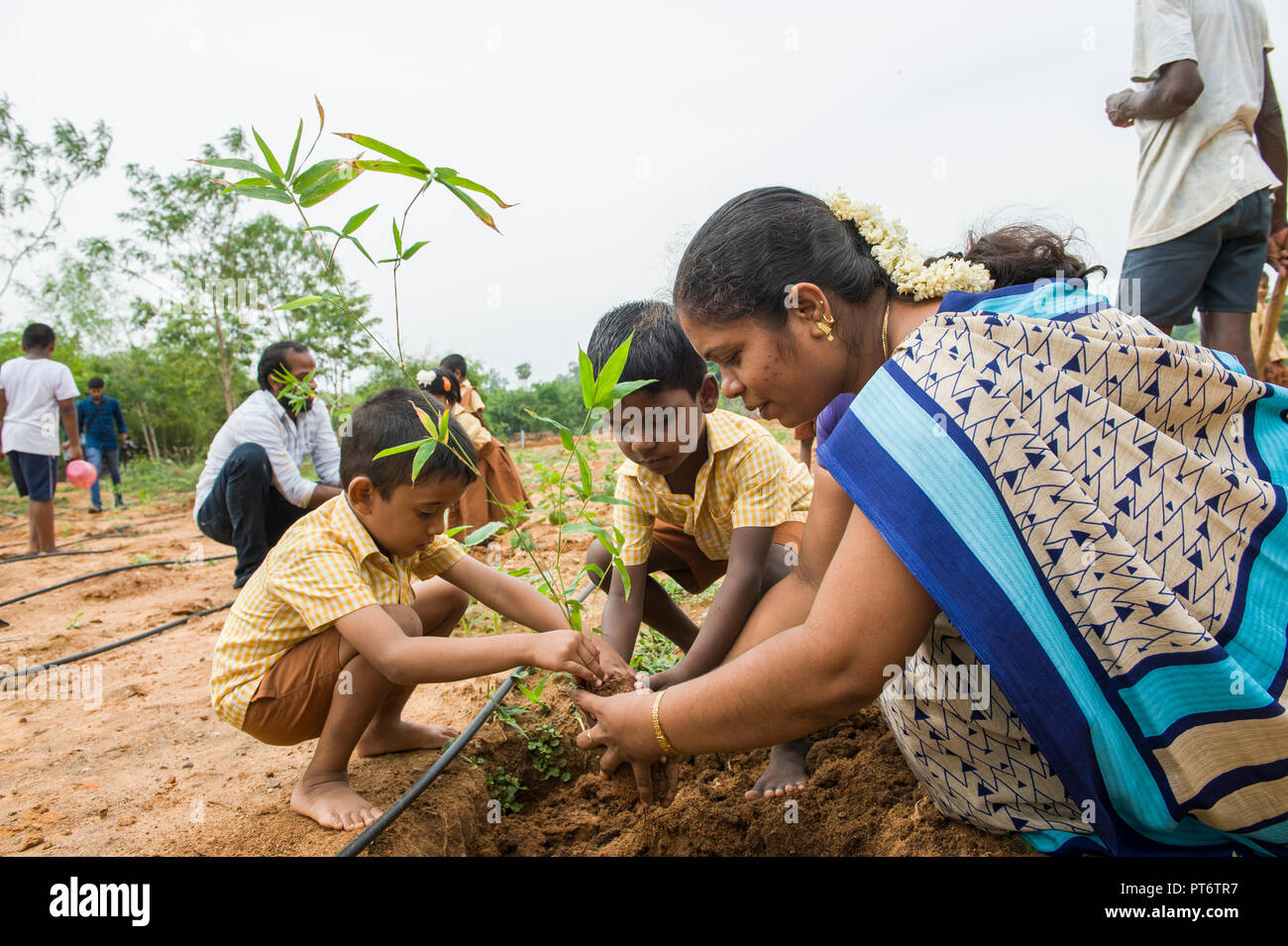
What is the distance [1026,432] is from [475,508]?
16.2 feet

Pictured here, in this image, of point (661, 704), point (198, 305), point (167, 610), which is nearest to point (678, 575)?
point (661, 704)

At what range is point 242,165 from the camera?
1.25 m

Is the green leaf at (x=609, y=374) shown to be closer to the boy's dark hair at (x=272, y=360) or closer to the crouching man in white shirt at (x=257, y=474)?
the crouching man in white shirt at (x=257, y=474)

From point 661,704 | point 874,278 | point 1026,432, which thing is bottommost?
point 661,704

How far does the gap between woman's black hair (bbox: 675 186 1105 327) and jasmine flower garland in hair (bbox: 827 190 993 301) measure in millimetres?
23

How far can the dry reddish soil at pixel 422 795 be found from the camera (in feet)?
6.39

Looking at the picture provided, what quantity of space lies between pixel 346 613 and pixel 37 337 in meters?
6.03

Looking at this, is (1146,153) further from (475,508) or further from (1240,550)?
(475,508)

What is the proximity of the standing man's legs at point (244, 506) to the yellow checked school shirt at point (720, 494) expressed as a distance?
298cm

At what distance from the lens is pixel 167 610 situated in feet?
15.7

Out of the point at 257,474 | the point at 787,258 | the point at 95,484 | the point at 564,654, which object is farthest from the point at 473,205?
the point at 95,484

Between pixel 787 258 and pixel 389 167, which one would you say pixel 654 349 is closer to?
pixel 787 258

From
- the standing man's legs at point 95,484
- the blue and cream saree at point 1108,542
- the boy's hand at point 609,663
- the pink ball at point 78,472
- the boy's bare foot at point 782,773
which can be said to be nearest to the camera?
the blue and cream saree at point 1108,542

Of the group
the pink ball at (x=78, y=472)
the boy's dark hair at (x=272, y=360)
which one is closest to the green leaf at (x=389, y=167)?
the boy's dark hair at (x=272, y=360)
